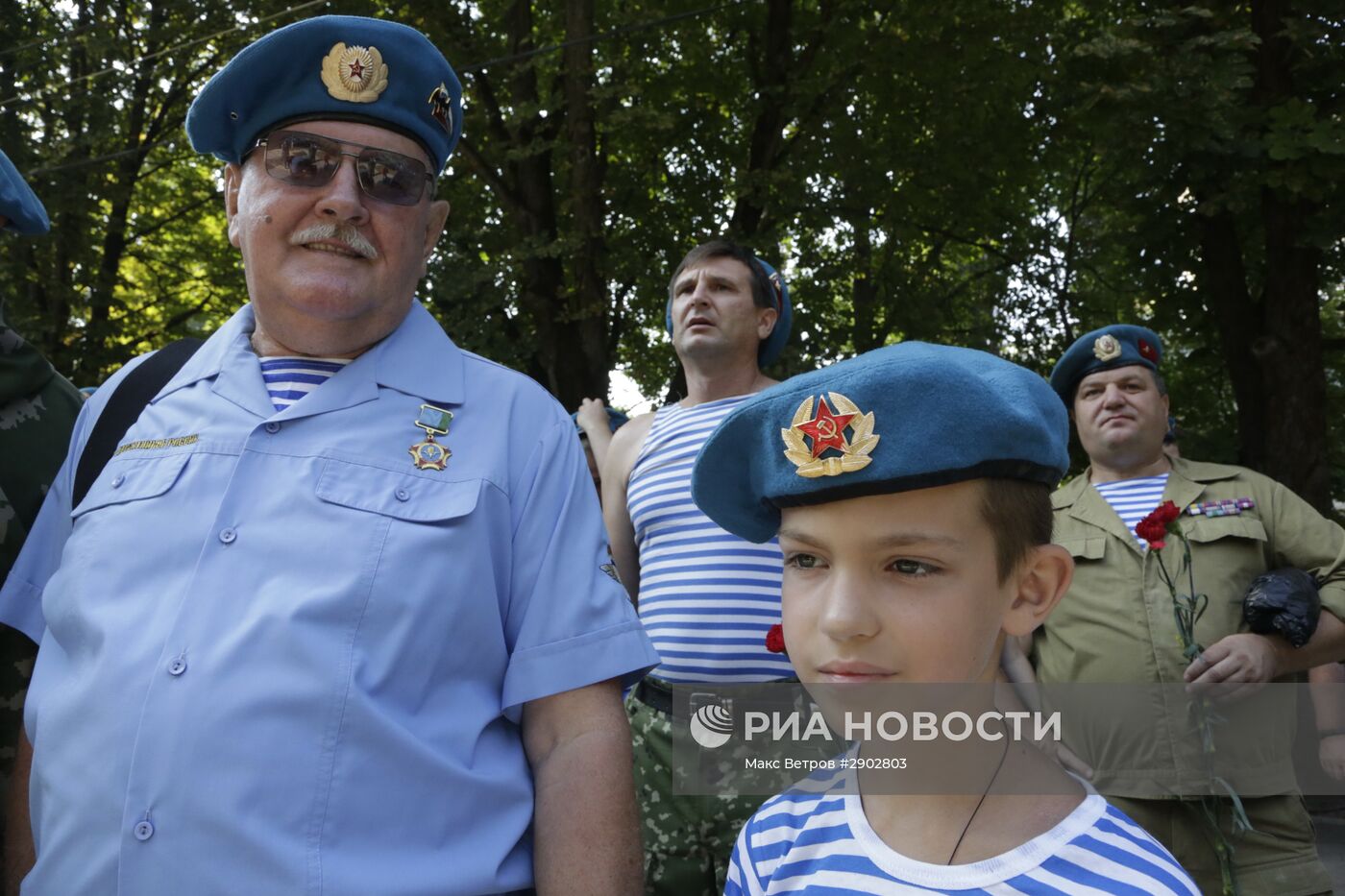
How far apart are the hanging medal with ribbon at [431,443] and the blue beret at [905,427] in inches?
19.4

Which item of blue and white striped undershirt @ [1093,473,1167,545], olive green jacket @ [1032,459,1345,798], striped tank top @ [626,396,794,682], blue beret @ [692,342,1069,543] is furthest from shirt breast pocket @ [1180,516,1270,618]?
blue beret @ [692,342,1069,543]

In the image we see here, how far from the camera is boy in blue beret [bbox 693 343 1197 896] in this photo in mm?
1422

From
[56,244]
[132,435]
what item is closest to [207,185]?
[56,244]

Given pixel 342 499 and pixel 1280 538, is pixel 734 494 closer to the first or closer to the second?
pixel 342 499

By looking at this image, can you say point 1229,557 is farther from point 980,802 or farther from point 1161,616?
point 980,802

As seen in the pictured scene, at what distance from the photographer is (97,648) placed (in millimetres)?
1640

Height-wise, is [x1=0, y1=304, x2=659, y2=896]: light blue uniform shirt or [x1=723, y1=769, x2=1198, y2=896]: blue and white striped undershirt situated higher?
[x1=0, y1=304, x2=659, y2=896]: light blue uniform shirt

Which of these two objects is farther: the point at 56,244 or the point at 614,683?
the point at 56,244

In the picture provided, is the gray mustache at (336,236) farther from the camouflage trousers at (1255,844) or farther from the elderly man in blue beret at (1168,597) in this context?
the camouflage trousers at (1255,844)

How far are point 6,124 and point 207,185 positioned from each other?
10.6 ft

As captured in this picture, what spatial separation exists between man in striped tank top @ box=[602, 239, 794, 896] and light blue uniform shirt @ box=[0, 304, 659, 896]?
1158 mm

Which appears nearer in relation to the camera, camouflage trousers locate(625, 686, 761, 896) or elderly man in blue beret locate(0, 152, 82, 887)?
elderly man in blue beret locate(0, 152, 82, 887)

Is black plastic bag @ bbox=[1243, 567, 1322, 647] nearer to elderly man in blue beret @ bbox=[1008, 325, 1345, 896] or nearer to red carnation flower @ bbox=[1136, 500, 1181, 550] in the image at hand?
elderly man in blue beret @ bbox=[1008, 325, 1345, 896]

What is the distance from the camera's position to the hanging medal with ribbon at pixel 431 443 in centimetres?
174
